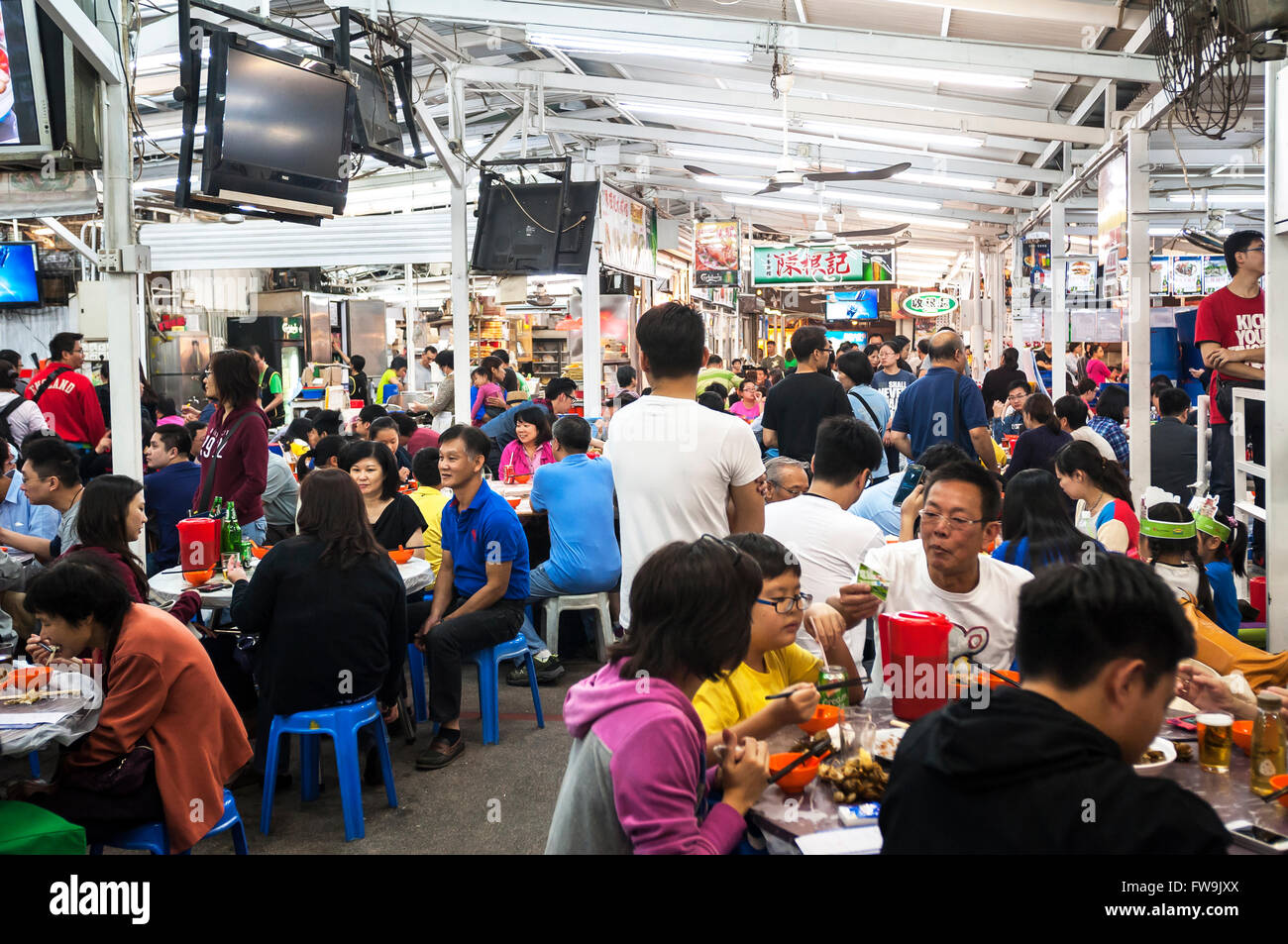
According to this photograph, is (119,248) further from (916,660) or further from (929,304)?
(929,304)

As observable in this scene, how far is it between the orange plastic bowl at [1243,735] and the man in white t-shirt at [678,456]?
4.91 feet

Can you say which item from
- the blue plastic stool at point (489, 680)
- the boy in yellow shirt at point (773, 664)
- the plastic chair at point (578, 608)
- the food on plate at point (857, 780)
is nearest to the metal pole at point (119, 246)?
the blue plastic stool at point (489, 680)

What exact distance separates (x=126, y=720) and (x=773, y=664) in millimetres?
1884

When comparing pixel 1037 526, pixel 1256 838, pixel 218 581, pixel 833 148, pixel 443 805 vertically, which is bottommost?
pixel 443 805

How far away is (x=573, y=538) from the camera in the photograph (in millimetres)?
5926

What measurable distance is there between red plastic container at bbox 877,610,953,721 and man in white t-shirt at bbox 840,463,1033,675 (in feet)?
1.03

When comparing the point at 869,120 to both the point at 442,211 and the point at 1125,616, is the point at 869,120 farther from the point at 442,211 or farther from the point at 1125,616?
the point at 1125,616

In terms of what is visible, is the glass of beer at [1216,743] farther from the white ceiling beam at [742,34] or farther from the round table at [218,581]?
the white ceiling beam at [742,34]

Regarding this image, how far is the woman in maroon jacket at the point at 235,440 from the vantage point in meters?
5.39

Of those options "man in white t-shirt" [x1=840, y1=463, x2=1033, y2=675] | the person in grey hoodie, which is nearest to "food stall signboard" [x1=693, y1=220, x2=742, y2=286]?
"man in white t-shirt" [x1=840, y1=463, x2=1033, y2=675]

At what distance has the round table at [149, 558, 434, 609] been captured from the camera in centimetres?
457

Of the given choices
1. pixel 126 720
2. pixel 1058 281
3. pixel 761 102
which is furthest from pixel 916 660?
pixel 1058 281

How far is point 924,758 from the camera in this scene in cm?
168
